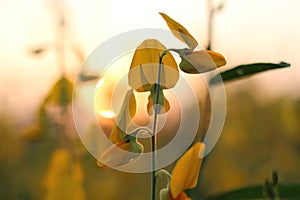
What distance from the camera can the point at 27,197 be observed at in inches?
54.8

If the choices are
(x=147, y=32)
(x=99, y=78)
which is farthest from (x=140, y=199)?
(x=147, y=32)

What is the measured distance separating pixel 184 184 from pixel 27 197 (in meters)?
0.81

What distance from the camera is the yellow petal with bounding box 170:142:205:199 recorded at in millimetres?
617

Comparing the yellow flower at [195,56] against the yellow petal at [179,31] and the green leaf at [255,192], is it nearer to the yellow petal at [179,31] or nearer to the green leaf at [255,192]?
the yellow petal at [179,31]

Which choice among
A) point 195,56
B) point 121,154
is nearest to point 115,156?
point 121,154

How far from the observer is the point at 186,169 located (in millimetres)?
620

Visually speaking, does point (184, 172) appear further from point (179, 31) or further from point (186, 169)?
point (179, 31)

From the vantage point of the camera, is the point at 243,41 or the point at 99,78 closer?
the point at 99,78

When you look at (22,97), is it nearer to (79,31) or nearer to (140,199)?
(79,31)

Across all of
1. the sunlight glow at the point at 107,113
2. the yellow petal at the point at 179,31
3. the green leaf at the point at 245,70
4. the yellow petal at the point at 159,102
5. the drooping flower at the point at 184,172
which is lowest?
the drooping flower at the point at 184,172

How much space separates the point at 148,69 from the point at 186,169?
3.8 inches

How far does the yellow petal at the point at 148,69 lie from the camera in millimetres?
639

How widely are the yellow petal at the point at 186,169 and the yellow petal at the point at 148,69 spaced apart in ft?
0.23

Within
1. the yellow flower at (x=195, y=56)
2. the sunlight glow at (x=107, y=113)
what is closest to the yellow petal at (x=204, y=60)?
the yellow flower at (x=195, y=56)
